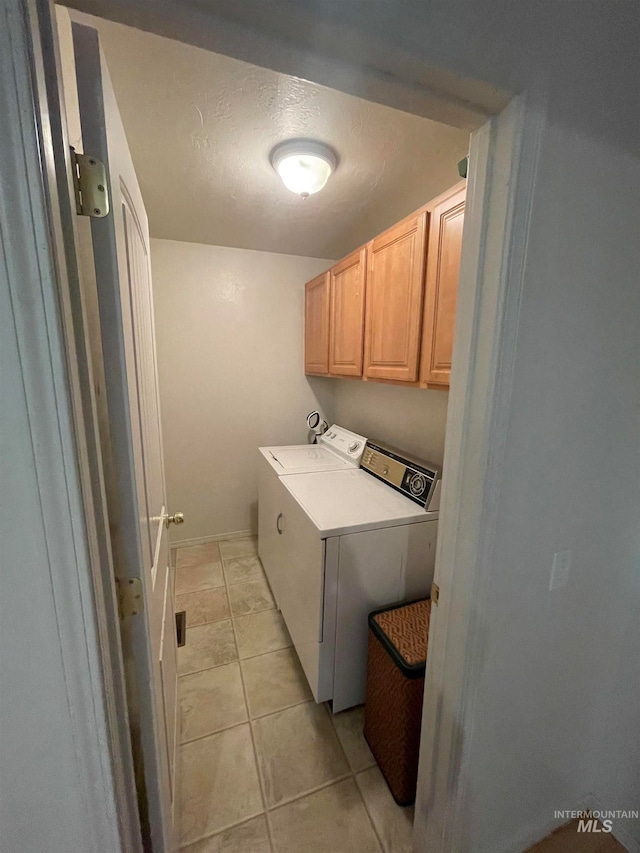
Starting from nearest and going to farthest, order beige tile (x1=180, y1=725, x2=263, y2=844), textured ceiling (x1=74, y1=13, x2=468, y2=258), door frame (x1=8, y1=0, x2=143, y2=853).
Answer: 1. door frame (x1=8, y1=0, x2=143, y2=853)
2. textured ceiling (x1=74, y1=13, x2=468, y2=258)
3. beige tile (x1=180, y1=725, x2=263, y2=844)

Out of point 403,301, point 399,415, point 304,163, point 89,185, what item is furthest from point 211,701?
point 304,163

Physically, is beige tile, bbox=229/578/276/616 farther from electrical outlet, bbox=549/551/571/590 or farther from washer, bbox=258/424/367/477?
electrical outlet, bbox=549/551/571/590

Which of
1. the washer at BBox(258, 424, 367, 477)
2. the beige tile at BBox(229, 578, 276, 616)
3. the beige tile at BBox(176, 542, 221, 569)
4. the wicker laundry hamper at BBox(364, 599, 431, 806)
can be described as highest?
the washer at BBox(258, 424, 367, 477)

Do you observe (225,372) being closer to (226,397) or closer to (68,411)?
(226,397)

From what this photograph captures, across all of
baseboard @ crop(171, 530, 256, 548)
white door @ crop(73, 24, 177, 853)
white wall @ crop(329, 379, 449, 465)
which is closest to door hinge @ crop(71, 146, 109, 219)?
white door @ crop(73, 24, 177, 853)

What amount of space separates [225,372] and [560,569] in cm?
246

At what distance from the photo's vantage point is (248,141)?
1.35m

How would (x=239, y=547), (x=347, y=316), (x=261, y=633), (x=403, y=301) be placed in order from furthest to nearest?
(x=239, y=547) < (x=347, y=316) < (x=261, y=633) < (x=403, y=301)

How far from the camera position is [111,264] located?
0.58 metres

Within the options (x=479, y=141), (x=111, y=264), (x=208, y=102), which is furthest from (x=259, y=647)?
(x=208, y=102)

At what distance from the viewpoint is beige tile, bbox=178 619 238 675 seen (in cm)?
175

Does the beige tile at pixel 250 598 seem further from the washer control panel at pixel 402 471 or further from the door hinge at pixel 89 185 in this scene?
the door hinge at pixel 89 185

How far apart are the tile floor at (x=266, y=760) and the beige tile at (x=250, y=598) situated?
9cm

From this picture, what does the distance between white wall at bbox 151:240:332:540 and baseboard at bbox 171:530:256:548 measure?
0.03m
